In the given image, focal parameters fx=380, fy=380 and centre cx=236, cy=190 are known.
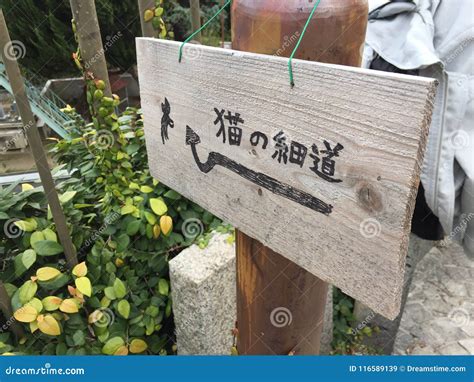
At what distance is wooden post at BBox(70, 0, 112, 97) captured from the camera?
5.49ft

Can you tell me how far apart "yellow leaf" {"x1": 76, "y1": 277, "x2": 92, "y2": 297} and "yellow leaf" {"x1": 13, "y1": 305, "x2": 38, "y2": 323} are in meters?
0.18

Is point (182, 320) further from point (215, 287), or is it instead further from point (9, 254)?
point (9, 254)

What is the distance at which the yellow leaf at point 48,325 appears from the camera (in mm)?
1492

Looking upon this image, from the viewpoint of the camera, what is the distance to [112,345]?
170cm

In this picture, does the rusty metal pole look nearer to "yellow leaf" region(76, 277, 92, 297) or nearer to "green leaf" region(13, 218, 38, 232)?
"yellow leaf" region(76, 277, 92, 297)

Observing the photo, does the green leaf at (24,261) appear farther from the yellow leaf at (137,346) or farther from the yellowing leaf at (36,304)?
the yellow leaf at (137,346)

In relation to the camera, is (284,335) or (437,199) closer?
(284,335)

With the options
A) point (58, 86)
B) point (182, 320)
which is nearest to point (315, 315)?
point (182, 320)

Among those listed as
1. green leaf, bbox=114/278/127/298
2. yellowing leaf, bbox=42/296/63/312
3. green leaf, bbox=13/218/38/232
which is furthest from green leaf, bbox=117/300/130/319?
green leaf, bbox=13/218/38/232

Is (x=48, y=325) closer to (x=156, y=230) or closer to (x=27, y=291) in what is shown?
(x=27, y=291)

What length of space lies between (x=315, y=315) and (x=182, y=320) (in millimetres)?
993

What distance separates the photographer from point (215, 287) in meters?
1.84

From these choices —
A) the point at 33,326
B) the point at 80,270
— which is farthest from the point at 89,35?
the point at 33,326

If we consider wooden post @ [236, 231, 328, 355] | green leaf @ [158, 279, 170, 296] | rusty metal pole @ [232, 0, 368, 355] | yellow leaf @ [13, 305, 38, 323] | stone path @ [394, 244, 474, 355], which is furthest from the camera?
stone path @ [394, 244, 474, 355]
